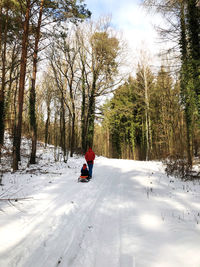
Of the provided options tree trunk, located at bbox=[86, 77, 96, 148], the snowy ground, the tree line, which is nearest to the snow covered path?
the snowy ground

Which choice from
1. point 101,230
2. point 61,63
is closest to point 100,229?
point 101,230

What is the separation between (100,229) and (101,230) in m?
0.04

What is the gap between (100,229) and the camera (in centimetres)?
342

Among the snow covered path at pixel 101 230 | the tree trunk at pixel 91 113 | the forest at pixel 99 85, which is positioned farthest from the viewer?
the tree trunk at pixel 91 113

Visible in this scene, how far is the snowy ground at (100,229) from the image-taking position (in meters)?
2.55

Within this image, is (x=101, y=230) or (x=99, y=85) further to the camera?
(x=99, y=85)

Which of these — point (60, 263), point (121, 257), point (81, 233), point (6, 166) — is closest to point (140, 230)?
point (121, 257)

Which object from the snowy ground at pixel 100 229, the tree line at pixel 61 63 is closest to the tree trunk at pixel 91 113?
the tree line at pixel 61 63

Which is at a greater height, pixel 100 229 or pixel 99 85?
pixel 99 85

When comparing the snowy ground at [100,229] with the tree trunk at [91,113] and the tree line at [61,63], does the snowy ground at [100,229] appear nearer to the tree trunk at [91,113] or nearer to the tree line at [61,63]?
the tree line at [61,63]

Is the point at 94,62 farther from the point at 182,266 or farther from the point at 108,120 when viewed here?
the point at 182,266

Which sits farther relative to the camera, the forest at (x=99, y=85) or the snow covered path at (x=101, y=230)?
the forest at (x=99, y=85)

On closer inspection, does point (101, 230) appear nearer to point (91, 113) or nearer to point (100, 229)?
point (100, 229)

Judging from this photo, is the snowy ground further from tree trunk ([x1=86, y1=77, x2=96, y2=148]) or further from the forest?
tree trunk ([x1=86, y1=77, x2=96, y2=148])
